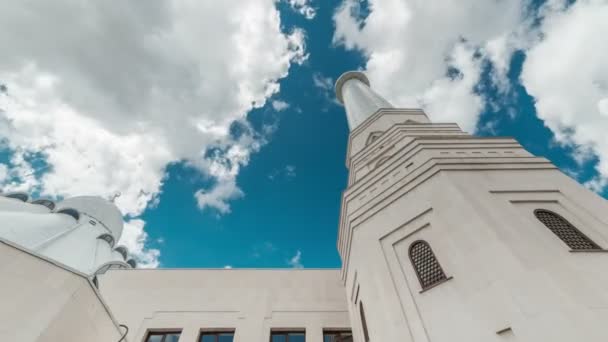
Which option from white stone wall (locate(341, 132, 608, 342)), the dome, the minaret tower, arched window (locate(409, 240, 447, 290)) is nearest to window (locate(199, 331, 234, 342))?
the minaret tower

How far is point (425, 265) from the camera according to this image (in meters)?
6.81

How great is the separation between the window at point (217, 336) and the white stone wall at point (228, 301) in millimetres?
215

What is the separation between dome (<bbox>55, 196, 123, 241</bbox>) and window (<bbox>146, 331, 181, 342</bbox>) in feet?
107

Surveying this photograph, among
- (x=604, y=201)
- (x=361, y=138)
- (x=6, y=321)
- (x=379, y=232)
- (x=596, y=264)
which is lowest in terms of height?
(x=6, y=321)

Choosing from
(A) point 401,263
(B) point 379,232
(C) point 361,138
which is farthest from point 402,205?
(C) point 361,138

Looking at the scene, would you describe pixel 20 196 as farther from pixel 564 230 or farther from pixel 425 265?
pixel 564 230

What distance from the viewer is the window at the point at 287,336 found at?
11.0 metres

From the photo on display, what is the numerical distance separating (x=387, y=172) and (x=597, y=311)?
5802mm

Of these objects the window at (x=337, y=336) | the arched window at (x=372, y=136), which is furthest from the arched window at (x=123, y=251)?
the arched window at (x=372, y=136)

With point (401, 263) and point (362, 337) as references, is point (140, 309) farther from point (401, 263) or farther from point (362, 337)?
point (401, 263)

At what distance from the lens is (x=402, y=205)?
8.17 m

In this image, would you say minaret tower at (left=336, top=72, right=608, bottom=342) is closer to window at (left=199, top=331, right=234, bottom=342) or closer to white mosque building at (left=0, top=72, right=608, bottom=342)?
white mosque building at (left=0, top=72, right=608, bottom=342)

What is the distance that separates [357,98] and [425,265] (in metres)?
15.3

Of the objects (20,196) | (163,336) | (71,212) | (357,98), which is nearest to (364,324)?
(163,336)
